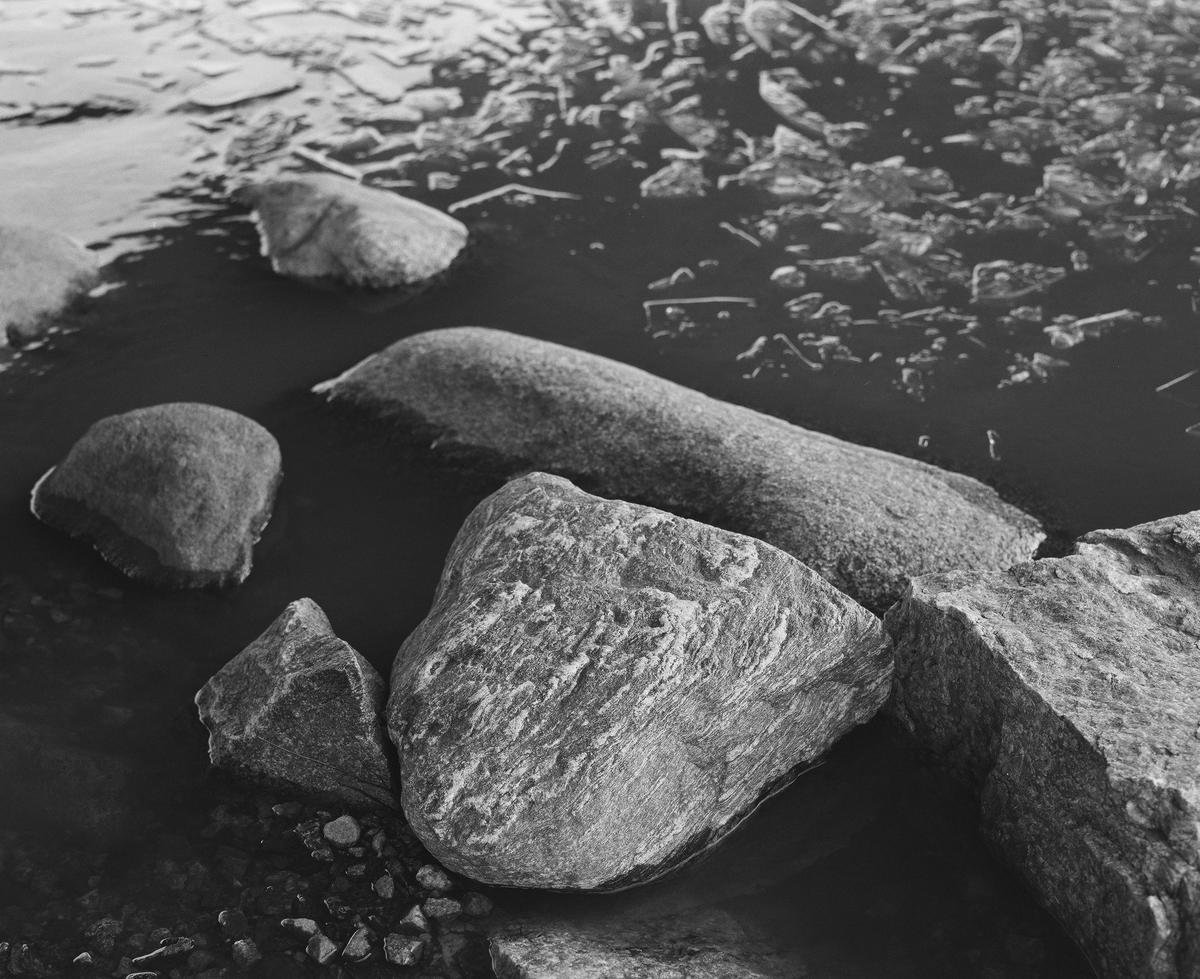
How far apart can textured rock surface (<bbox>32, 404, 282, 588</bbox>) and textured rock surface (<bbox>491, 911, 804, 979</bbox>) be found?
6.49 feet

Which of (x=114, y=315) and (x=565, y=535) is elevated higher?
Answer: (x=565, y=535)

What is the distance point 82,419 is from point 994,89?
5.78 m

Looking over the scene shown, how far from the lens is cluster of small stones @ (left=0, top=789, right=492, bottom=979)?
3.25 meters

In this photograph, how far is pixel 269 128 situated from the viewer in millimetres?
7410

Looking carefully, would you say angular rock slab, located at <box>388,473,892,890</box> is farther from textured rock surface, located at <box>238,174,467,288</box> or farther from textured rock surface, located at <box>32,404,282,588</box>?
textured rock surface, located at <box>238,174,467,288</box>

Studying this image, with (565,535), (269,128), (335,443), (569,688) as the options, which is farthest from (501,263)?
(569,688)

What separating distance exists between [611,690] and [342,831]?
3.08ft

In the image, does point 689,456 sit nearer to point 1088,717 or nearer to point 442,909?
point 1088,717

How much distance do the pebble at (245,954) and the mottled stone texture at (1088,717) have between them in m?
2.10

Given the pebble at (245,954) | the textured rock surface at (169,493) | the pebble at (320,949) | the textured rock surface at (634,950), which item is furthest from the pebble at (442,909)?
the textured rock surface at (169,493)

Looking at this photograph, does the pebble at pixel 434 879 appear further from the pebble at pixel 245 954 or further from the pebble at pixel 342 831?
the pebble at pixel 245 954

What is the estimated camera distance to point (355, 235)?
6.16m

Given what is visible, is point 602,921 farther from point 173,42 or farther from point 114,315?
point 173,42

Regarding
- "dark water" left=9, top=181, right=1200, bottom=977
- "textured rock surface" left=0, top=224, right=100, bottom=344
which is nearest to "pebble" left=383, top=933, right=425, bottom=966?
"dark water" left=9, top=181, right=1200, bottom=977
